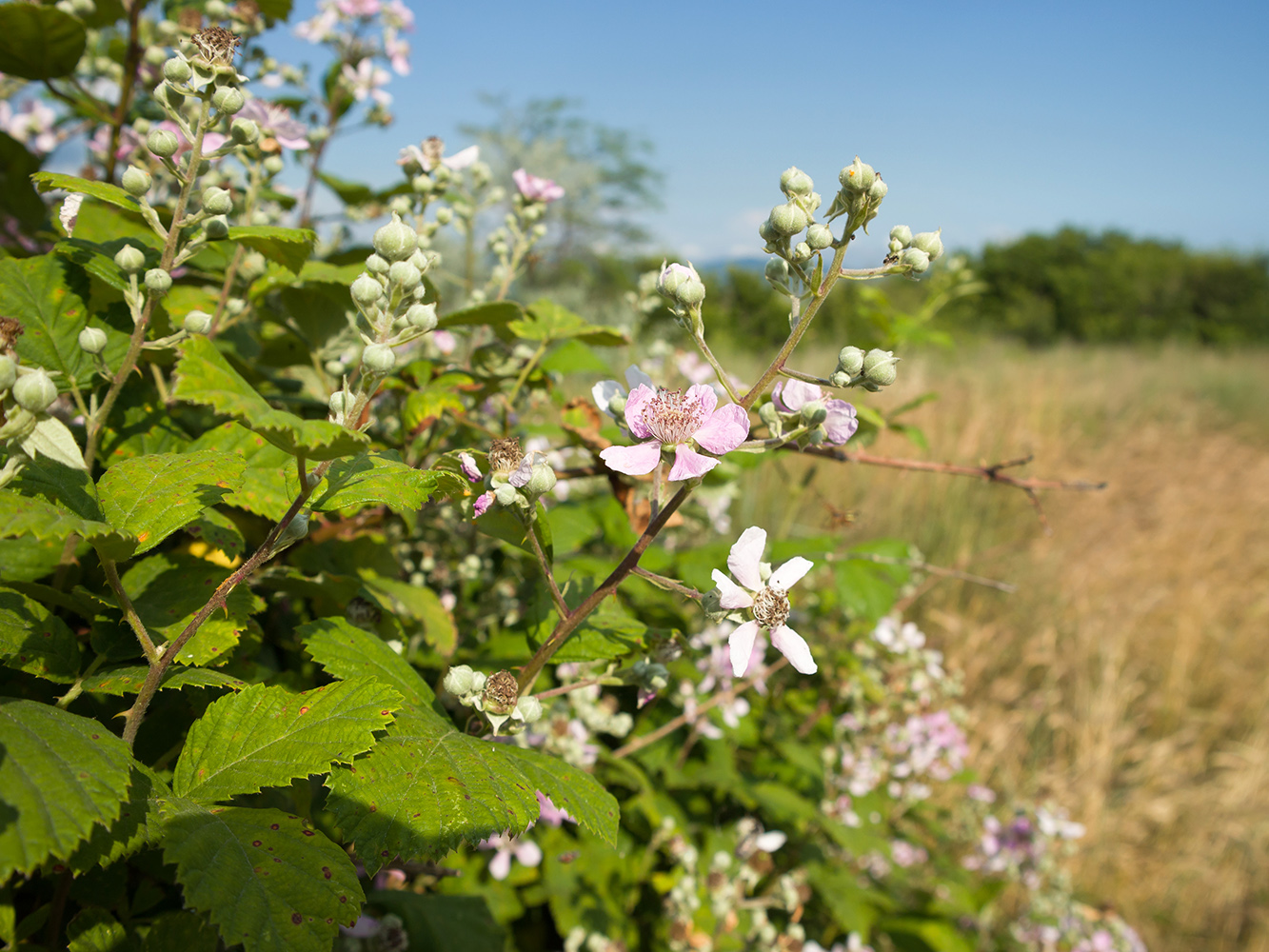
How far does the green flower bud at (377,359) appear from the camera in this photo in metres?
0.72

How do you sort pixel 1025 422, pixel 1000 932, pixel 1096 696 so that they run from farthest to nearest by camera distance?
pixel 1025 422 → pixel 1096 696 → pixel 1000 932

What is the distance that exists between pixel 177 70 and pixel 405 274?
387 millimetres

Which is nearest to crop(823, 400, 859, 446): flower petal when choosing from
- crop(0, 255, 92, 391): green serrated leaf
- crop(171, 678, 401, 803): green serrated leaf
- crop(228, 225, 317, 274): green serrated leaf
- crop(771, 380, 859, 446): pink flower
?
crop(771, 380, 859, 446): pink flower

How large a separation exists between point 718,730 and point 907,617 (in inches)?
104

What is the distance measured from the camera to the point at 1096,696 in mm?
4125

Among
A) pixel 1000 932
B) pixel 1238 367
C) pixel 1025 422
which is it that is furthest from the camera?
pixel 1238 367

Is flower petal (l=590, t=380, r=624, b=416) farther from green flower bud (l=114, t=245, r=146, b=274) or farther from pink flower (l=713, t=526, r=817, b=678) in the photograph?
green flower bud (l=114, t=245, r=146, b=274)

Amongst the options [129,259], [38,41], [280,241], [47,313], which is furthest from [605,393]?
[38,41]

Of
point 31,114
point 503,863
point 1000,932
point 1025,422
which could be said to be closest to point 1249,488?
point 1025,422

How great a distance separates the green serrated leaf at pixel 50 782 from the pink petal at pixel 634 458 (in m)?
0.53

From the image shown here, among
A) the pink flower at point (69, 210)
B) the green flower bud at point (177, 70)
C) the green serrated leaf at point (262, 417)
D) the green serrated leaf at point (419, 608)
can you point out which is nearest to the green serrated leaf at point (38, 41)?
the pink flower at point (69, 210)

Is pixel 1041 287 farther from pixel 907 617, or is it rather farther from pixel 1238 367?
pixel 907 617

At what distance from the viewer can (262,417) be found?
61 centimetres

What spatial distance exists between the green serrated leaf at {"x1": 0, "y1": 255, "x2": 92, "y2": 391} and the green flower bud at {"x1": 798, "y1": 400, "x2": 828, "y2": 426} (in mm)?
915
